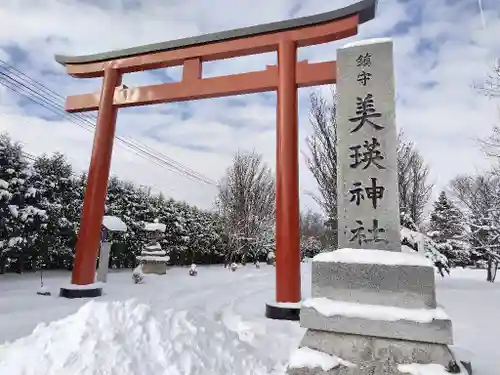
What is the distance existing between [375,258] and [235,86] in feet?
18.5

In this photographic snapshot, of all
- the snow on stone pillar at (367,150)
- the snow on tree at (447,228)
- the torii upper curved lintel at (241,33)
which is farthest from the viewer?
the snow on tree at (447,228)

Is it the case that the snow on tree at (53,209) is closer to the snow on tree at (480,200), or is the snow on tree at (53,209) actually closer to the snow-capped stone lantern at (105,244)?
the snow-capped stone lantern at (105,244)

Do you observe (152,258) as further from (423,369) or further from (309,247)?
(309,247)

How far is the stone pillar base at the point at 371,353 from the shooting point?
2979 mm

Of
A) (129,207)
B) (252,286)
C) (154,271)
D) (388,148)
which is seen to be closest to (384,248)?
(388,148)

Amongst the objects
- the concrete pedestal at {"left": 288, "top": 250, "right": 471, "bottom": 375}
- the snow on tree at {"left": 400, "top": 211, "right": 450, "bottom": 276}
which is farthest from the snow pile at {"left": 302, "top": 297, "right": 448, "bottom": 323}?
the snow on tree at {"left": 400, "top": 211, "right": 450, "bottom": 276}

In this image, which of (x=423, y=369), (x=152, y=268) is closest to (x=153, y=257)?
(x=152, y=268)

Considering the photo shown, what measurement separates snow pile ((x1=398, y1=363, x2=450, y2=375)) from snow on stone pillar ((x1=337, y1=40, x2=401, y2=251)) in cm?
110

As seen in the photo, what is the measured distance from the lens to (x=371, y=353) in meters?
3.14

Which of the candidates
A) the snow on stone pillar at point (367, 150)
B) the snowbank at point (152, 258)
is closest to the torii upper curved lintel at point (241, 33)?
the snow on stone pillar at point (367, 150)

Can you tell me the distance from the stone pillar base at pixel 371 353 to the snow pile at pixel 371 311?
21 cm

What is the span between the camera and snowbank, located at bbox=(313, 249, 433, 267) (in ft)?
10.7

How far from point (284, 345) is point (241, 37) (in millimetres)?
6496

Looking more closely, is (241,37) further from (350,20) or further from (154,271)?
(154,271)
